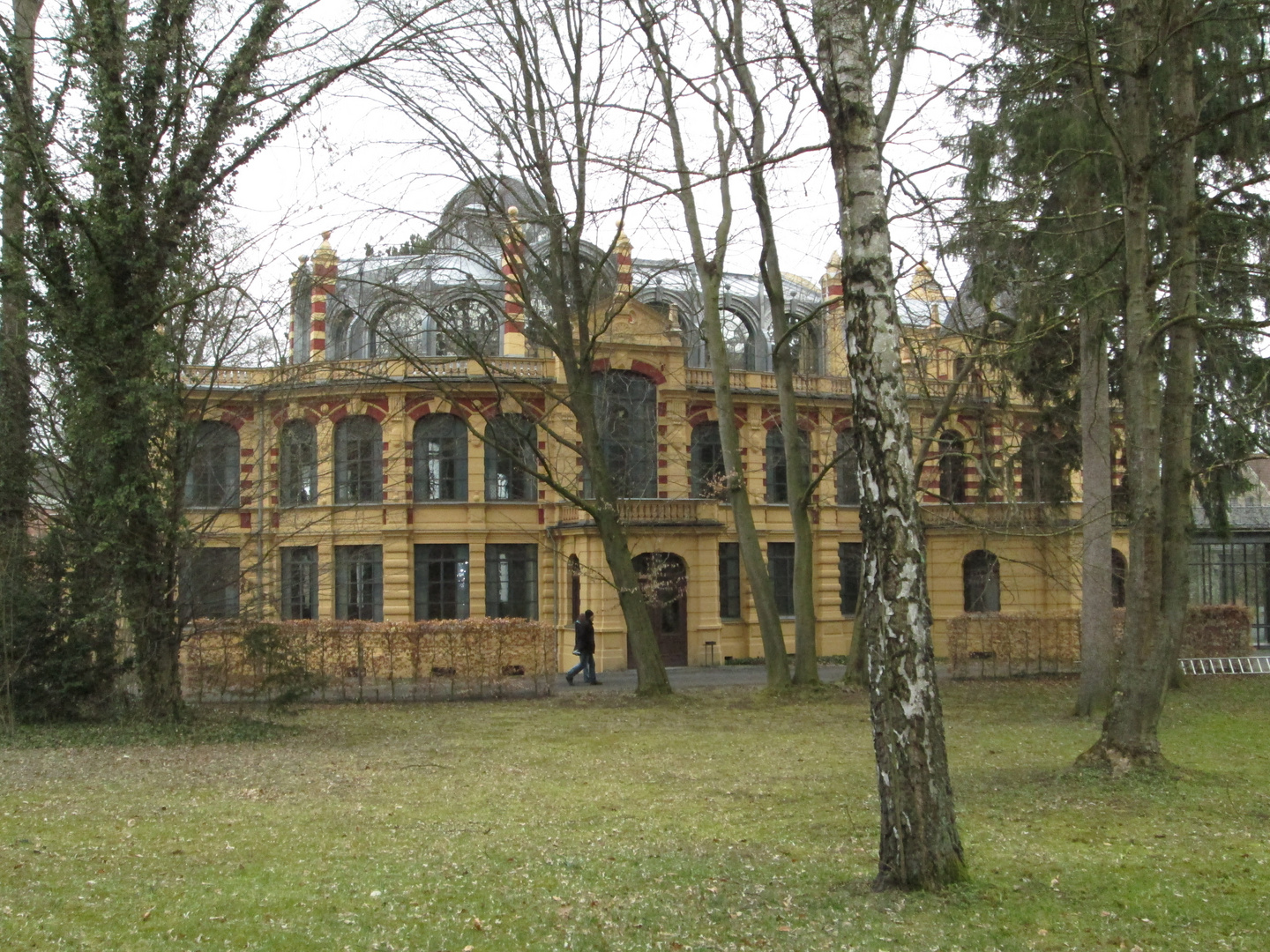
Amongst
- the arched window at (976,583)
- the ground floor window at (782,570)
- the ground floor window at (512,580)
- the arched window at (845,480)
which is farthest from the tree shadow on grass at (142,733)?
the arched window at (976,583)

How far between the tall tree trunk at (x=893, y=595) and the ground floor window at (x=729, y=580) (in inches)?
1114

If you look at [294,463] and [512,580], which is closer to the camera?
[294,463]

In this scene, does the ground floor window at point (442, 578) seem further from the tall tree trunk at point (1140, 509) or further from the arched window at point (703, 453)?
the tall tree trunk at point (1140, 509)

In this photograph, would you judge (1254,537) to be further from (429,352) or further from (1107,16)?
(1107,16)

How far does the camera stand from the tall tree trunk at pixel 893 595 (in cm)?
717

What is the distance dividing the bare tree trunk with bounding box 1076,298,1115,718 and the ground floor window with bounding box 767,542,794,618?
17.7 metres

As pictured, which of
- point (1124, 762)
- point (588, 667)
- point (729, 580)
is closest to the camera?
Answer: point (1124, 762)

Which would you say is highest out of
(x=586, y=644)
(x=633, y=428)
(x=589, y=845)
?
(x=633, y=428)

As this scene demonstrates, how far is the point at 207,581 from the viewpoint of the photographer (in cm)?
1647

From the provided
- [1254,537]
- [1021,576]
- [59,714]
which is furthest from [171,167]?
[1254,537]

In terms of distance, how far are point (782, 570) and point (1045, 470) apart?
47.2 ft

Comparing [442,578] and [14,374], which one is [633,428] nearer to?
[442,578]

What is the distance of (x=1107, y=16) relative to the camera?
15133 mm

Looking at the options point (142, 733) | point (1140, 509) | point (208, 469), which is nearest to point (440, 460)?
point (208, 469)
